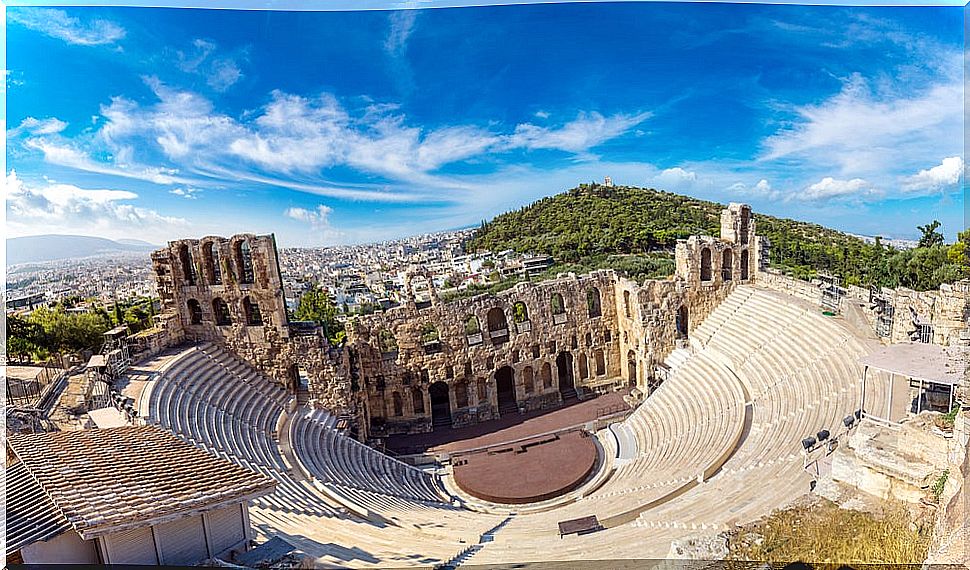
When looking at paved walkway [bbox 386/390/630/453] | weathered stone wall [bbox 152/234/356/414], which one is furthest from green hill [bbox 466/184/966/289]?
weathered stone wall [bbox 152/234/356/414]

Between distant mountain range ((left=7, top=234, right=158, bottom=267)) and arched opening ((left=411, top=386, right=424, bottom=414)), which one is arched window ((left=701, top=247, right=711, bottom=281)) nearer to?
arched opening ((left=411, top=386, right=424, bottom=414))

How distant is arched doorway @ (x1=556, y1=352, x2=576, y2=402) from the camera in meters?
16.9

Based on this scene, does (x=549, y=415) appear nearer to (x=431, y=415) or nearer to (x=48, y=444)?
(x=431, y=415)

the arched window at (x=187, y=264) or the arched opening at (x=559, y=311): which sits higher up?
the arched window at (x=187, y=264)

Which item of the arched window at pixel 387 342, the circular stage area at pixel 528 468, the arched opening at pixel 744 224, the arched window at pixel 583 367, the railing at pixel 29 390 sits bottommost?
the circular stage area at pixel 528 468

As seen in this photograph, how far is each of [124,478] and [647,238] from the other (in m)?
29.4

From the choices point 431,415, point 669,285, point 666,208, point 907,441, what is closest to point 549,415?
point 431,415

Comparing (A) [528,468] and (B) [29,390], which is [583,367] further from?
(B) [29,390]

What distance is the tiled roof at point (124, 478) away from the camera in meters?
4.42

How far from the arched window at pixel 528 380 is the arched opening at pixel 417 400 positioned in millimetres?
3283

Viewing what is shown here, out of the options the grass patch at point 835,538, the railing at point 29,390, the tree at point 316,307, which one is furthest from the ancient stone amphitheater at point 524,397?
the tree at point 316,307

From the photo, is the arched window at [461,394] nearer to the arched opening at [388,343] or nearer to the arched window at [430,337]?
the arched window at [430,337]

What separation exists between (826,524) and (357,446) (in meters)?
9.59

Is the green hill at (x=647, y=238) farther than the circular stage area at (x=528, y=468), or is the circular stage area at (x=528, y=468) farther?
the green hill at (x=647, y=238)
